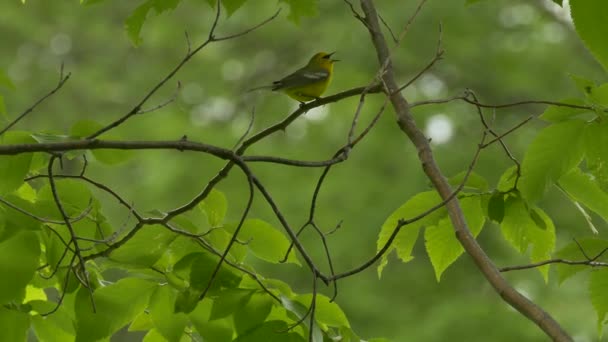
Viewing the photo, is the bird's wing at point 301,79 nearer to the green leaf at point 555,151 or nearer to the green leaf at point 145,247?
the green leaf at point 145,247

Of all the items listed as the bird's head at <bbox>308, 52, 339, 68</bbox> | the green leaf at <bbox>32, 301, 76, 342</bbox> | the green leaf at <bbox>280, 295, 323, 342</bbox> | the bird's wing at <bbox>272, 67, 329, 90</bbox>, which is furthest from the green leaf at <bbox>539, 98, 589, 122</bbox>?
the bird's head at <bbox>308, 52, 339, 68</bbox>

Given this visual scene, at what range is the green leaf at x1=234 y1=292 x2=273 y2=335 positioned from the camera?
5.16 feet

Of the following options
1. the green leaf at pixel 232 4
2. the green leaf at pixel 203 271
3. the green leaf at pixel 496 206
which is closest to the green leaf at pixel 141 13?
the green leaf at pixel 232 4

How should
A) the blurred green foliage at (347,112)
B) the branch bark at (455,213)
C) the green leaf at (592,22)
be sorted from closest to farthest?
the green leaf at (592,22), the branch bark at (455,213), the blurred green foliage at (347,112)

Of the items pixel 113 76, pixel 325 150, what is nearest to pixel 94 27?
pixel 113 76

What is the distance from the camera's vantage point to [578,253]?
5.63 ft

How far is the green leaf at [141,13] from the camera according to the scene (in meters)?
1.72

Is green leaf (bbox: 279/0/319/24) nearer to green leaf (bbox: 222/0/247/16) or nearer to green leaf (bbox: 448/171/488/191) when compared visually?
green leaf (bbox: 222/0/247/16)

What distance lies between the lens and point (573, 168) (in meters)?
1.57

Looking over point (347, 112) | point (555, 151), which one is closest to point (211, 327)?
point (555, 151)

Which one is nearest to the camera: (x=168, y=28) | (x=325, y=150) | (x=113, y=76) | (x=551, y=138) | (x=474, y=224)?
(x=551, y=138)

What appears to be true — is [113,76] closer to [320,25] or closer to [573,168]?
[320,25]

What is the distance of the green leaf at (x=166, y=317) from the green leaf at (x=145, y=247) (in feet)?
0.26

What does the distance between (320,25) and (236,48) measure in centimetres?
153
